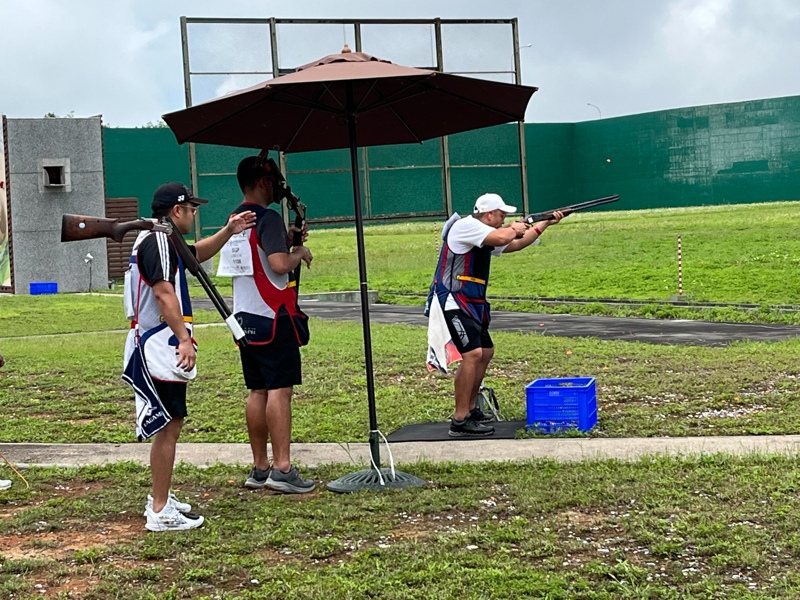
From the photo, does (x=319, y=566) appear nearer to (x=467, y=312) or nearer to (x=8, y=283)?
(x=467, y=312)

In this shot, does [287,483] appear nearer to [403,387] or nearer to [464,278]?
[464,278]

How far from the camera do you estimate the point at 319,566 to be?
5754 millimetres

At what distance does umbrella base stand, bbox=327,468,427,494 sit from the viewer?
733 centimetres

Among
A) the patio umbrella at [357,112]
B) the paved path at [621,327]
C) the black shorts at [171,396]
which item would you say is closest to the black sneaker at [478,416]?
the patio umbrella at [357,112]

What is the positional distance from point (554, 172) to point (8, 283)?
3088cm

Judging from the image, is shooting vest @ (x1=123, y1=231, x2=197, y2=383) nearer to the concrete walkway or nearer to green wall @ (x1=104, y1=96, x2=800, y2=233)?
the concrete walkway

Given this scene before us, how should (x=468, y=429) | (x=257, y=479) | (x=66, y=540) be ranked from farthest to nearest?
1. (x=468, y=429)
2. (x=257, y=479)
3. (x=66, y=540)

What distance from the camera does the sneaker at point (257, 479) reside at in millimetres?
7512

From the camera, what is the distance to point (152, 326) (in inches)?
259

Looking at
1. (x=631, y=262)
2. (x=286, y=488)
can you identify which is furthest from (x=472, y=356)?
(x=631, y=262)

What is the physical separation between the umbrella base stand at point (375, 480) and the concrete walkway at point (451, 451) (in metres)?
0.43

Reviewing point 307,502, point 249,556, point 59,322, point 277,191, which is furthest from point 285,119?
point 59,322

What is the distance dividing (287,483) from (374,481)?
51cm

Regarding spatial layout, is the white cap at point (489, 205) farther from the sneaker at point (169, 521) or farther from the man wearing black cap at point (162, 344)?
the sneaker at point (169, 521)
